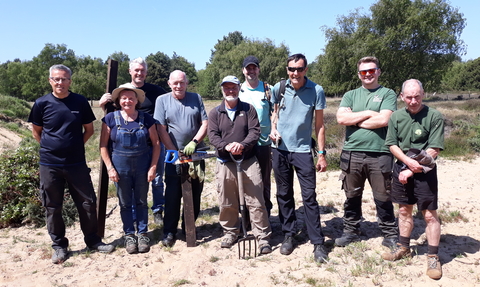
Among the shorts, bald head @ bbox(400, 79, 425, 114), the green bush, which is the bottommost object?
the green bush

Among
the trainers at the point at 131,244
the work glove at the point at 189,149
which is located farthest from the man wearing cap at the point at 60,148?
the work glove at the point at 189,149

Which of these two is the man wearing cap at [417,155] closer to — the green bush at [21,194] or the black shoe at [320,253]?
the black shoe at [320,253]

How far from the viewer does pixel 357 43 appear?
1067 inches

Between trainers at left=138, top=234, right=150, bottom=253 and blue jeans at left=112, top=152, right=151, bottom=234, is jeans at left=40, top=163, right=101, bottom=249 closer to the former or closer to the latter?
blue jeans at left=112, top=152, right=151, bottom=234

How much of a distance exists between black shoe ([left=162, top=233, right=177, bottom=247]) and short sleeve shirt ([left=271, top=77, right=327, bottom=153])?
6.50ft

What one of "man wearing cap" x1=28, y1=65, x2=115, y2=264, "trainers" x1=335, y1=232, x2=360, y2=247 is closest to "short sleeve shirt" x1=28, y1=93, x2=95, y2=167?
"man wearing cap" x1=28, y1=65, x2=115, y2=264

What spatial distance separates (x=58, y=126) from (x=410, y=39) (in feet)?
90.8

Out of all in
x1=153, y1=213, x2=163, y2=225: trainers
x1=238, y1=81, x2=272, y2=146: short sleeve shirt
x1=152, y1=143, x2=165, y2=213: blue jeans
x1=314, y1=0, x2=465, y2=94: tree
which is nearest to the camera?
x1=238, y1=81, x2=272, y2=146: short sleeve shirt

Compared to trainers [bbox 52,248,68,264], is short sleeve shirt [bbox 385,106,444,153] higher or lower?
higher

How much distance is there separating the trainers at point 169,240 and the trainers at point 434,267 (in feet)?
10.2

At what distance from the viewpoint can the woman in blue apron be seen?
161 inches

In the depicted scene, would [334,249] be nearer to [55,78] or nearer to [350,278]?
[350,278]

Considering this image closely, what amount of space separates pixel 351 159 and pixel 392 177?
1.65ft

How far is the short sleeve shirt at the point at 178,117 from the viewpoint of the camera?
14.5ft
